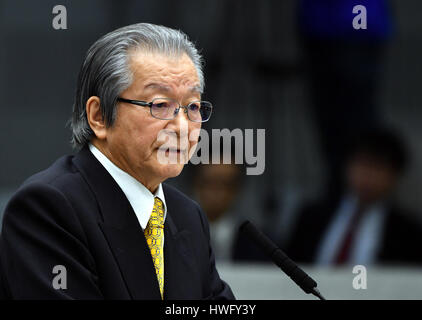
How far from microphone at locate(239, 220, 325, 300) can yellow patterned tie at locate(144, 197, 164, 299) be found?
190 millimetres

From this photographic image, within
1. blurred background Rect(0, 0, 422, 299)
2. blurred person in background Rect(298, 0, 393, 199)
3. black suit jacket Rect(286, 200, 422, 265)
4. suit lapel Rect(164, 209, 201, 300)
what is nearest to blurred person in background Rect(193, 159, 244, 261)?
blurred background Rect(0, 0, 422, 299)

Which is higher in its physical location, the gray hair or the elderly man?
the gray hair

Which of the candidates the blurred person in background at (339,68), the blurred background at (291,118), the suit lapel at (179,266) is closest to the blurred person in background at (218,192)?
the blurred background at (291,118)

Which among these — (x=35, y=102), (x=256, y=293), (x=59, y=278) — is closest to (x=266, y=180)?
(x=256, y=293)

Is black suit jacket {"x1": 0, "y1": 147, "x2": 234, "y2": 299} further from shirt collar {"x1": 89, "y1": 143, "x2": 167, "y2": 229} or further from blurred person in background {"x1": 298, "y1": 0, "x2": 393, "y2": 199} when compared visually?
blurred person in background {"x1": 298, "y1": 0, "x2": 393, "y2": 199}

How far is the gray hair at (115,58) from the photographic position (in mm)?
1877

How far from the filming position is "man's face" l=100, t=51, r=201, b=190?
188 cm

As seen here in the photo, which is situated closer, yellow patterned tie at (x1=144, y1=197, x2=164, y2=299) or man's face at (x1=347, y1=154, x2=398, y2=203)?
yellow patterned tie at (x1=144, y1=197, x2=164, y2=299)

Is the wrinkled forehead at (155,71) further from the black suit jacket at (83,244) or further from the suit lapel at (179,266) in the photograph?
the suit lapel at (179,266)
